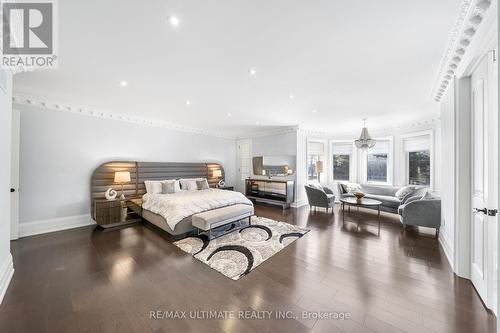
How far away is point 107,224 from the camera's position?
3.87 meters

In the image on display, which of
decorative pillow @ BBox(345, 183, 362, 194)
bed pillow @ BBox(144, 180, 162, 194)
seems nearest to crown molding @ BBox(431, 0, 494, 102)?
decorative pillow @ BBox(345, 183, 362, 194)

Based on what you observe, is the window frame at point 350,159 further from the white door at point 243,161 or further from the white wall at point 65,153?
the white wall at point 65,153

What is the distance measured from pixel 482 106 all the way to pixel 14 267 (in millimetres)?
5928

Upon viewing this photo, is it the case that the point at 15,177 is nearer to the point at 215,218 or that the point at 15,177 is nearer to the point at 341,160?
the point at 215,218

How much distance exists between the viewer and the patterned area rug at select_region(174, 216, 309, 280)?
8.16ft

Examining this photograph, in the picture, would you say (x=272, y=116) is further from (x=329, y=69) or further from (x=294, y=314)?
(x=294, y=314)

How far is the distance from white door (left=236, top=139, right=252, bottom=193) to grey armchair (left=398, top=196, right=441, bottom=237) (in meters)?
4.92

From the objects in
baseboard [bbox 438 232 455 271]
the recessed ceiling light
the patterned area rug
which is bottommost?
the patterned area rug

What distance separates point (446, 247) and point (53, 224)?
7.17m

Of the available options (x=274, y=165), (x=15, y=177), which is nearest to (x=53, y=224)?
(x=15, y=177)

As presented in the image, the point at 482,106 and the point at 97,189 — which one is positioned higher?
the point at 482,106

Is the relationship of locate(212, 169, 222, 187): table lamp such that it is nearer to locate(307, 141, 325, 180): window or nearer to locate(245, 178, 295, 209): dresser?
locate(245, 178, 295, 209): dresser

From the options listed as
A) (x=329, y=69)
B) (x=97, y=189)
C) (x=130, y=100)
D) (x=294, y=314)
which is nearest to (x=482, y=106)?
(x=329, y=69)

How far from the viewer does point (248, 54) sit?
2154mm
